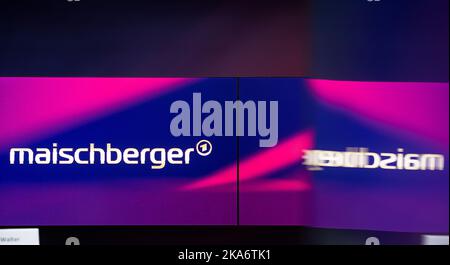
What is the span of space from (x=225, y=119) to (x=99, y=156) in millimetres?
522

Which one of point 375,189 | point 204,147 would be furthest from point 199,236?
point 375,189

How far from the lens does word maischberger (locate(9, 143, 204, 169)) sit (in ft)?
10.00

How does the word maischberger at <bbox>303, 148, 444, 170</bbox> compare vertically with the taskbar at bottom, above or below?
above

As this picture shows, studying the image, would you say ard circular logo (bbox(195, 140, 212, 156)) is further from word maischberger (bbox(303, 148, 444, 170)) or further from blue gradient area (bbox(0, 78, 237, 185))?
word maischberger (bbox(303, 148, 444, 170))

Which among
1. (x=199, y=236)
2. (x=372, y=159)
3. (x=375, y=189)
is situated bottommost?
(x=199, y=236)

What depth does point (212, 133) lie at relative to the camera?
3.06m

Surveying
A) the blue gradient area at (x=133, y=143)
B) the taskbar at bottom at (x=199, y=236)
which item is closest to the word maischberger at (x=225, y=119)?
the blue gradient area at (x=133, y=143)

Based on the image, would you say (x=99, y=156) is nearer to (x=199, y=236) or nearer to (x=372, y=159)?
(x=199, y=236)

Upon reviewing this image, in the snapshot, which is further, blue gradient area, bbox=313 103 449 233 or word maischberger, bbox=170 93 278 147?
word maischberger, bbox=170 93 278 147

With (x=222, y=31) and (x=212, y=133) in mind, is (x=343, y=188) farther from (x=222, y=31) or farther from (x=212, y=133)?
(x=222, y=31)

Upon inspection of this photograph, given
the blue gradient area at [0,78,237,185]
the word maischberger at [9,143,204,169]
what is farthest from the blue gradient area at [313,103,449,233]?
the word maischberger at [9,143,204,169]

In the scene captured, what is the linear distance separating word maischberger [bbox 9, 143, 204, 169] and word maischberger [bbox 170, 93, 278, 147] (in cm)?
9

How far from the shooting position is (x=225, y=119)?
10.1 ft
